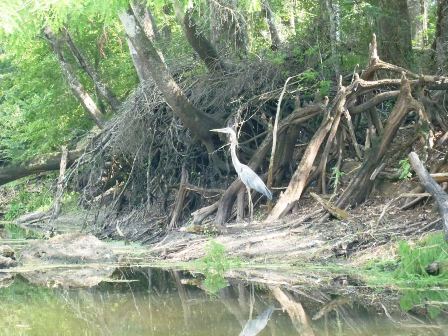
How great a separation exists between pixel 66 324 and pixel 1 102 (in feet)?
81.2

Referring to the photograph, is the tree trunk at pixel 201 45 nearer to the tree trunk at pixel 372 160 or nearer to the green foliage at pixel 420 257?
the tree trunk at pixel 372 160

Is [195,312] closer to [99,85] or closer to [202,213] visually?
[202,213]

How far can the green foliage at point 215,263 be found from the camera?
9.75 m

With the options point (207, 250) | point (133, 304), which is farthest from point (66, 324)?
point (207, 250)

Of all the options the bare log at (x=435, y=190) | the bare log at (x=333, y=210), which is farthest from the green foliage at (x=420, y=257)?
the bare log at (x=333, y=210)

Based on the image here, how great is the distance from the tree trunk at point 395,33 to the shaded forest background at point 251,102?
2cm

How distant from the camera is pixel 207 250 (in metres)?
10.4

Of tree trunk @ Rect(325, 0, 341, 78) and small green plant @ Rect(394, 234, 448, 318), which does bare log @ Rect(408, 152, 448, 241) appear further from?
tree trunk @ Rect(325, 0, 341, 78)

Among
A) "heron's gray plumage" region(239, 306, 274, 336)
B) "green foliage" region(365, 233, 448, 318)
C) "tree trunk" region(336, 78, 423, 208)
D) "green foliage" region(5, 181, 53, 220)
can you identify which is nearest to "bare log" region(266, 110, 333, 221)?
"tree trunk" region(336, 78, 423, 208)

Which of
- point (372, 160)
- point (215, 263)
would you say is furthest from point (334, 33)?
point (215, 263)

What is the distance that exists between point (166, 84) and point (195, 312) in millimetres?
6296

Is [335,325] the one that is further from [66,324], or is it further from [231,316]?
[66,324]

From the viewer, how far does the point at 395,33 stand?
521 inches

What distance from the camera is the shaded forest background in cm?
1176
